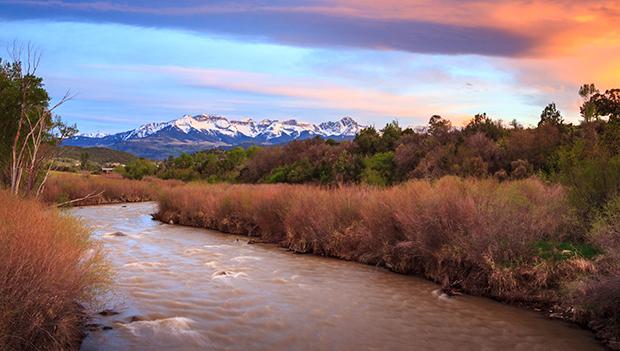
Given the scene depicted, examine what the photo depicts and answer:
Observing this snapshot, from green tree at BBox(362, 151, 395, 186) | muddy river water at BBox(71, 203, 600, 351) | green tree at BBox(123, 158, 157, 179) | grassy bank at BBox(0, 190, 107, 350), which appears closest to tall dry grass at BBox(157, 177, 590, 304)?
muddy river water at BBox(71, 203, 600, 351)

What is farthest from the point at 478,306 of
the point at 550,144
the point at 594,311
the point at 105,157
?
the point at 105,157

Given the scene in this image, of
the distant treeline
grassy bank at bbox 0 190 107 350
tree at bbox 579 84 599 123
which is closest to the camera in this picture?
grassy bank at bbox 0 190 107 350

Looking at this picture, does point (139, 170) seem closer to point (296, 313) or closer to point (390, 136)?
point (390, 136)

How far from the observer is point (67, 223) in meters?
11.0

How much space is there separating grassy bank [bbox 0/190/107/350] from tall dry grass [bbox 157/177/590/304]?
9.47 m

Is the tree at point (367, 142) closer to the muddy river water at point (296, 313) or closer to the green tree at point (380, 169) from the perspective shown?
the green tree at point (380, 169)

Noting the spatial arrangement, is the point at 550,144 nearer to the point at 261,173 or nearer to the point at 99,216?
the point at 99,216

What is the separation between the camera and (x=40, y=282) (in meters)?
7.54

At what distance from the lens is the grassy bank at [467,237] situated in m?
12.7

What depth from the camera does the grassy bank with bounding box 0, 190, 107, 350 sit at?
701cm

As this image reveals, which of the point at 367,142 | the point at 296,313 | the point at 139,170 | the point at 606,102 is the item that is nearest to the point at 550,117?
the point at 606,102

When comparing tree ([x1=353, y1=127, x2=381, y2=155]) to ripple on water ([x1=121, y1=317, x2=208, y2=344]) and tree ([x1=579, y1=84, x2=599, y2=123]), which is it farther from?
ripple on water ([x1=121, y1=317, x2=208, y2=344])

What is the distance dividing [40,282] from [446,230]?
36.0 ft

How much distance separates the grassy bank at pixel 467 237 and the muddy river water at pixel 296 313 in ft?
2.21
